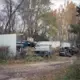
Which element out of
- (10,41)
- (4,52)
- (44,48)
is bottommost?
(4,52)

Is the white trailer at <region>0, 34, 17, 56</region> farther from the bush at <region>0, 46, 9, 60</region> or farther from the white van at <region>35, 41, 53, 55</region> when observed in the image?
the white van at <region>35, 41, 53, 55</region>

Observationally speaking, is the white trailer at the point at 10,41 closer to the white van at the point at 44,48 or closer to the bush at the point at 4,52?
the bush at the point at 4,52

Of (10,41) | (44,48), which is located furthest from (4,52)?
(44,48)

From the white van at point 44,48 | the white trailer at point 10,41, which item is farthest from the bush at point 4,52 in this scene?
the white van at point 44,48

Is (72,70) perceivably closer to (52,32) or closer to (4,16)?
(52,32)

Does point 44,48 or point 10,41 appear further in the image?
point 10,41

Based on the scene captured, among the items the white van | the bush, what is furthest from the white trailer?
the white van

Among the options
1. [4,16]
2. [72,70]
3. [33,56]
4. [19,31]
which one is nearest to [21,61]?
[33,56]

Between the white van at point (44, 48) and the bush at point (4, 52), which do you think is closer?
the white van at point (44, 48)

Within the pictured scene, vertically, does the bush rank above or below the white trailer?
below

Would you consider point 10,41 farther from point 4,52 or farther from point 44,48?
point 44,48

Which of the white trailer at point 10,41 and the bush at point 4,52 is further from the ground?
the white trailer at point 10,41

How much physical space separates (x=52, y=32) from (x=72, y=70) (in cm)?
276

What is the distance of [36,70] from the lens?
8.20 m
